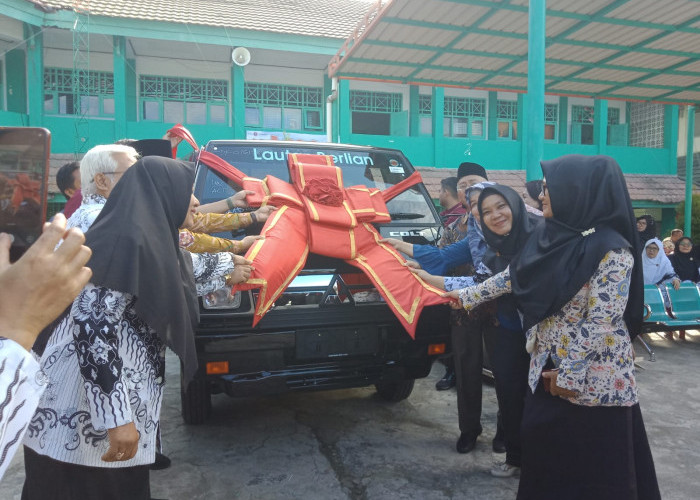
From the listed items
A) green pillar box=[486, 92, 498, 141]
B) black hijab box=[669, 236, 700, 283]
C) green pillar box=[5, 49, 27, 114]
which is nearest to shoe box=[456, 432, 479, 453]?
black hijab box=[669, 236, 700, 283]

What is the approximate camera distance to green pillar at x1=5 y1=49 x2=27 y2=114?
1213cm

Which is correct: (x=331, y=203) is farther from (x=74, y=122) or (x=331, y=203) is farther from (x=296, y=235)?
(x=74, y=122)

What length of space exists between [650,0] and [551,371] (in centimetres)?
610

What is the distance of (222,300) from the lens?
115 inches

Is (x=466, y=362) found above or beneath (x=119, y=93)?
beneath

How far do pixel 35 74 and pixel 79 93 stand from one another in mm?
977

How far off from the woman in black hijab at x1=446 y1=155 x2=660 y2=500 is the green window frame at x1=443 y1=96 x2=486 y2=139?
533 inches

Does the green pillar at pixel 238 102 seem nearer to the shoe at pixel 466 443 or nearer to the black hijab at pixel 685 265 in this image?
the black hijab at pixel 685 265

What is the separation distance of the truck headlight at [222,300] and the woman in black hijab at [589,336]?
5.23 ft

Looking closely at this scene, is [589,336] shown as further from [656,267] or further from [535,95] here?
[656,267]

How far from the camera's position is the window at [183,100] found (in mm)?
13422

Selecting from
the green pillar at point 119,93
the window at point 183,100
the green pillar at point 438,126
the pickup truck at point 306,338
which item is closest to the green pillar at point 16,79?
the green pillar at point 119,93

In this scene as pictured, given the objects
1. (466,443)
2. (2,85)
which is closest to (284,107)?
(2,85)

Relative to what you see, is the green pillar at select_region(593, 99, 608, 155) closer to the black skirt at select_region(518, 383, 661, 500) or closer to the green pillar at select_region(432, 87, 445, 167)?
the green pillar at select_region(432, 87, 445, 167)
